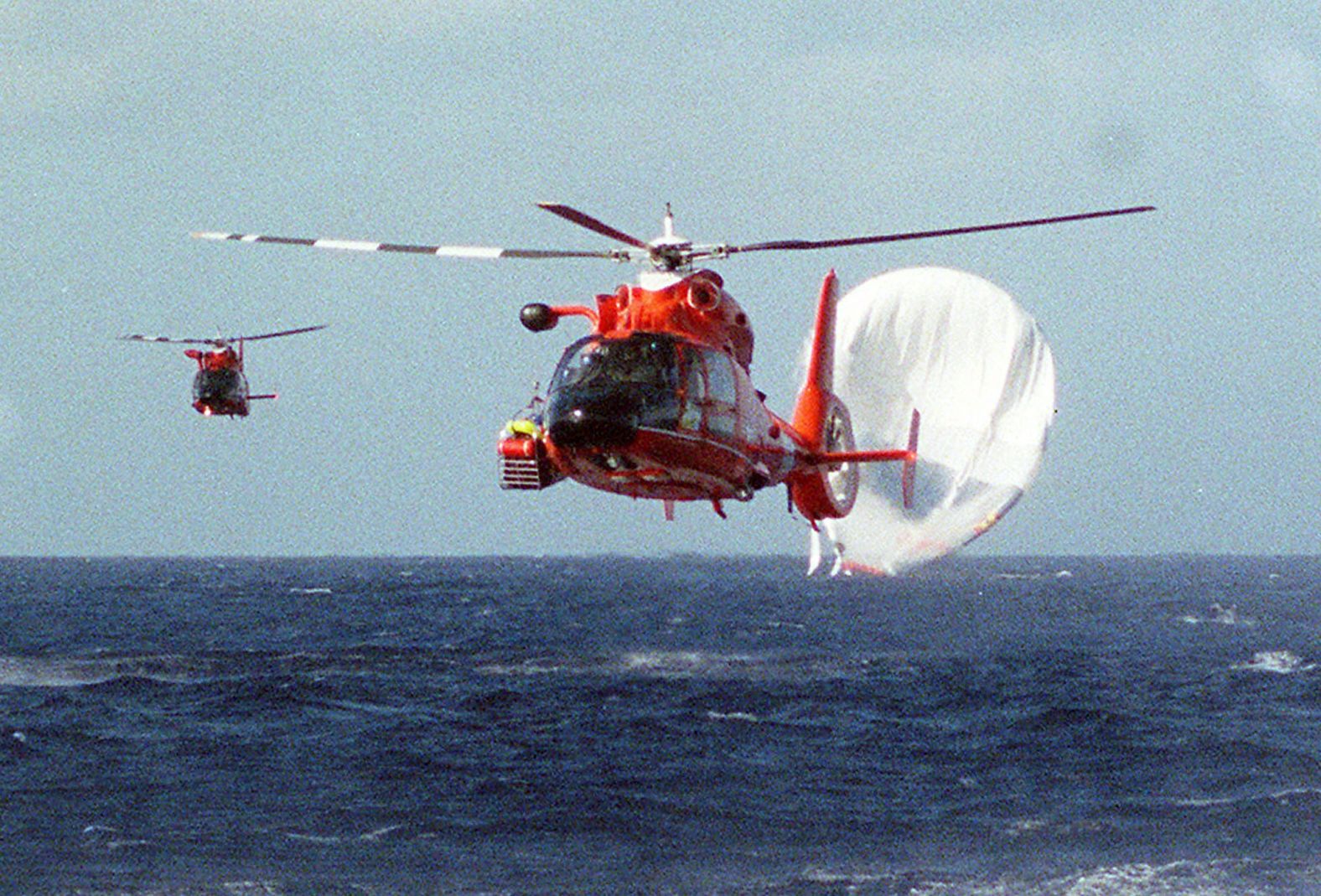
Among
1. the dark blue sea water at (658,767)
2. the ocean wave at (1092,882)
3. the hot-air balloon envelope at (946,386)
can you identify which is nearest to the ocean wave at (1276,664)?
the dark blue sea water at (658,767)

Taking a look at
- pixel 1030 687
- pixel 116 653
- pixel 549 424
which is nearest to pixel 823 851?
pixel 549 424

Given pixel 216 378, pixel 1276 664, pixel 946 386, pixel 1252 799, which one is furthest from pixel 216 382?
pixel 1276 664

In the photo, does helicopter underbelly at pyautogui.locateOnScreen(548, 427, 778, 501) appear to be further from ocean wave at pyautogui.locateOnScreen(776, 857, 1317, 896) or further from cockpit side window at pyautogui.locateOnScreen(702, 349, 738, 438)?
ocean wave at pyautogui.locateOnScreen(776, 857, 1317, 896)

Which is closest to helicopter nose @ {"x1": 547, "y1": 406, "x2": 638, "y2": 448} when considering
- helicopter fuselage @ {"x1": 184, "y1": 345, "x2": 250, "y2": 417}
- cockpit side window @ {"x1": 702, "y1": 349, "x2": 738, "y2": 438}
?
cockpit side window @ {"x1": 702, "y1": 349, "x2": 738, "y2": 438}

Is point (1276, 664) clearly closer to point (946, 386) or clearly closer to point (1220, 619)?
point (1220, 619)

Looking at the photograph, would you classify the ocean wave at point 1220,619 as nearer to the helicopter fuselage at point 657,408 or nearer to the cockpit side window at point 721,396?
the helicopter fuselage at point 657,408

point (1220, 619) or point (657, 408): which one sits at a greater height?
point (657, 408)

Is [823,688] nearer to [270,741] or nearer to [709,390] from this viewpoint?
[270,741]
